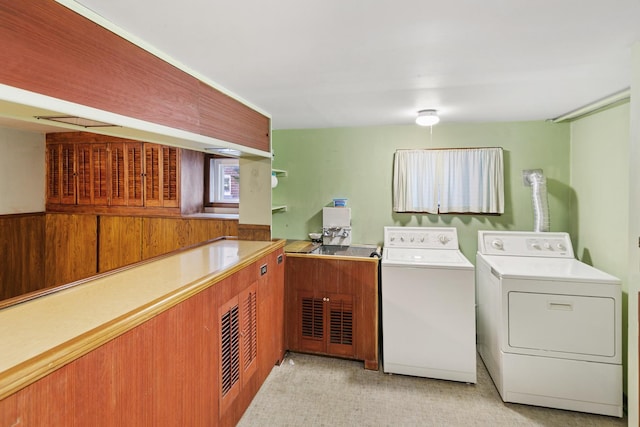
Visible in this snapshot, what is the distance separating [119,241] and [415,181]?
341 centimetres

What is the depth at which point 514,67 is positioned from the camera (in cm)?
187

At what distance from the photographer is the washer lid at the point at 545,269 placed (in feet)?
7.42

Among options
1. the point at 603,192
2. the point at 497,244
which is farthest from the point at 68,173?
the point at 603,192

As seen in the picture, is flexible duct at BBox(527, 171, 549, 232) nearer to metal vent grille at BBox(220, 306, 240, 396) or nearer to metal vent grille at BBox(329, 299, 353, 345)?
metal vent grille at BBox(329, 299, 353, 345)

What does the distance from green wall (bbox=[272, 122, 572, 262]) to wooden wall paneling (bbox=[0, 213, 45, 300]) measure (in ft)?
9.44

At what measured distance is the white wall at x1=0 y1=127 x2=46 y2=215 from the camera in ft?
12.4

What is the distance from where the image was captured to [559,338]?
226 centimetres

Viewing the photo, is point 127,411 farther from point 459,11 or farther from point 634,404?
point 634,404

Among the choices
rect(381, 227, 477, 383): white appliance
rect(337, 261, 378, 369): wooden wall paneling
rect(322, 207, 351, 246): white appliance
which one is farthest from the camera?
rect(322, 207, 351, 246): white appliance

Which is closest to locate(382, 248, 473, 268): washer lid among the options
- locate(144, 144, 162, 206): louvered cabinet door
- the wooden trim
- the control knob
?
the control knob

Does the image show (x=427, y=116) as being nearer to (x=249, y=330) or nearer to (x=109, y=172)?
(x=249, y=330)

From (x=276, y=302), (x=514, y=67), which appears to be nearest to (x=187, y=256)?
(x=276, y=302)

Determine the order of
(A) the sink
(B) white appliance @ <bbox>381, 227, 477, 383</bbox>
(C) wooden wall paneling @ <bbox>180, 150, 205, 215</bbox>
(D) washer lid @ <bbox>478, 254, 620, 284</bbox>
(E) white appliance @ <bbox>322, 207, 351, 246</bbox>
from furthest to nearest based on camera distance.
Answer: (C) wooden wall paneling @ <bbox>180, 150, 205, 215</bbox>, (E) white appliance @ <bbox>322, 207, 351, 246</bbox>, (A) the sink, (B) white appliance @ <bbox>381, 227, 477, 383</bbox>, (D) washer lid @ <bbox>478, 254, 620, 284</bbox>

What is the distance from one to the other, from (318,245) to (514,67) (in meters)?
2.27
